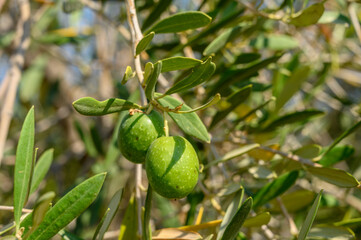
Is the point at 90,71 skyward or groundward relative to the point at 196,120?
groundward

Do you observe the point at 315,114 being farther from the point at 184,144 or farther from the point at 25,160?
the point at 25,160

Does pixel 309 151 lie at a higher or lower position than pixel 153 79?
lower

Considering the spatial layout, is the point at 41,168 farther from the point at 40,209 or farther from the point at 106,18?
the point at 106,18

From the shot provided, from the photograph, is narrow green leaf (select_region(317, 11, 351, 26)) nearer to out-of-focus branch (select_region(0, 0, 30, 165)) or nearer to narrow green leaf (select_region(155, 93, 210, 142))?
narrow green leaf (select_region(155, 93, 210, 142))

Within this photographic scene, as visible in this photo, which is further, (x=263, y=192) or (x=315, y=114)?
(x=315, y=114)

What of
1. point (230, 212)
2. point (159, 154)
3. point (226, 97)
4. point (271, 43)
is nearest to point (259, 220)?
point (230, 212)

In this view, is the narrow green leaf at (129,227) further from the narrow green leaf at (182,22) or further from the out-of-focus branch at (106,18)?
the out-of-focus branch at (106,18)

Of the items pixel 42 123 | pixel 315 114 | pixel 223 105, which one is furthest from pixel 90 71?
pixel 315 114
